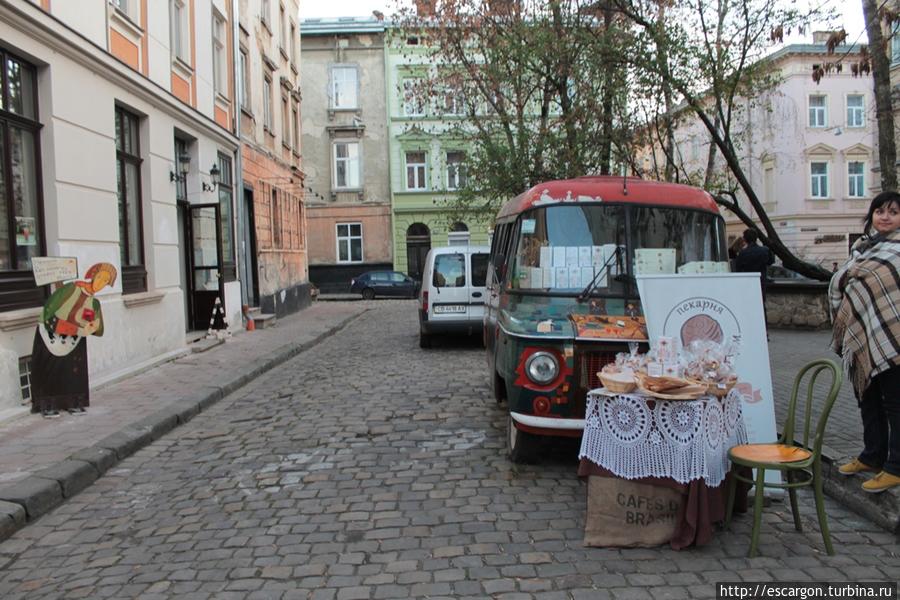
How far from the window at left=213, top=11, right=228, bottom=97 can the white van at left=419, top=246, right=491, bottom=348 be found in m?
7.03

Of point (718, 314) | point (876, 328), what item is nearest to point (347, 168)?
point (718, 314)

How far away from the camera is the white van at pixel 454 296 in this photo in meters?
12.9

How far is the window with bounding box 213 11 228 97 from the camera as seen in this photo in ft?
51.7

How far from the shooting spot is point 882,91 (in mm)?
7211

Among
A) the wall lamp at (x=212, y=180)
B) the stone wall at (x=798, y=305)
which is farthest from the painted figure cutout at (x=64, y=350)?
the stone wall at (x=798, y=305)

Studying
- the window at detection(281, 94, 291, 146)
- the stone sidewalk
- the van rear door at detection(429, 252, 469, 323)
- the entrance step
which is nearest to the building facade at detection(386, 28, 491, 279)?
the window at detection(281, 94, 291, 146)

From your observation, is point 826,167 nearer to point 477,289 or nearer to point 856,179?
point 856,179

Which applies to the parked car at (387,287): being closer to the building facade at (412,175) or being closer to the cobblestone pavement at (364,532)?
the building facade at (412,175)

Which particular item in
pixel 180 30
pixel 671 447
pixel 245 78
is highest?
pixel 245 78

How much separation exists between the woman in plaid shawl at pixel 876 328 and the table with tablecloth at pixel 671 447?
935 millimetres

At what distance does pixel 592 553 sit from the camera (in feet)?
12.9

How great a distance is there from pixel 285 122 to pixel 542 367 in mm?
20867

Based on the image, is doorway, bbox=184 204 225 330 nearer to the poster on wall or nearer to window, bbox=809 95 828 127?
the poster on wall

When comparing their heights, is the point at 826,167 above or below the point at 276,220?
above
